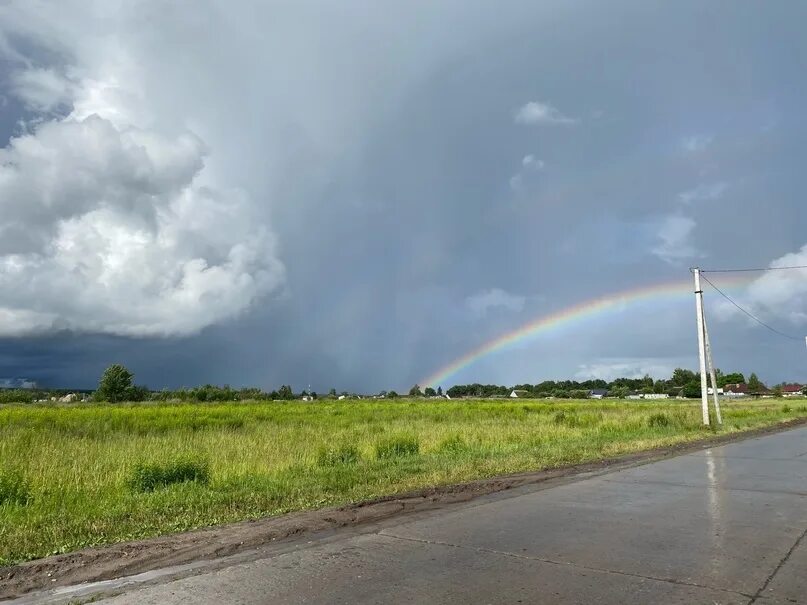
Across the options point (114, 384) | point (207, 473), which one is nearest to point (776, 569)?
point (207, 473)

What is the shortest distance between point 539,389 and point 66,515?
172365 millimetres

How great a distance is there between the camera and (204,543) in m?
7.34

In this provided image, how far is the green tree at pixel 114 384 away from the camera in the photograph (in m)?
96.5

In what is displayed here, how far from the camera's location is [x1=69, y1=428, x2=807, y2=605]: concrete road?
5.39 meters

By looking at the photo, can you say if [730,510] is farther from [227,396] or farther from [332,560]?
[227,396]

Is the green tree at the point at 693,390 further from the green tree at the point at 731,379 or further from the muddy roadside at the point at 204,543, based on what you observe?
the muddy roadside at the point at 204,543

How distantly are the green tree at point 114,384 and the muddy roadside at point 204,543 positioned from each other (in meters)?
97.0

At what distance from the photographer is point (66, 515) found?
927 cm

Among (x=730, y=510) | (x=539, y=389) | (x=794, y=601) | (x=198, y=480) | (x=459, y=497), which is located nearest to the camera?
(x=794, y=601)

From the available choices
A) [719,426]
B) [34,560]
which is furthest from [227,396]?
[34,560]

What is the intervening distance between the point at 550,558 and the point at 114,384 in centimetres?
10502

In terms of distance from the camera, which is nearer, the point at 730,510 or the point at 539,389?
the point at 730,510

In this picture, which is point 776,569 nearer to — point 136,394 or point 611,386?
point 136,394

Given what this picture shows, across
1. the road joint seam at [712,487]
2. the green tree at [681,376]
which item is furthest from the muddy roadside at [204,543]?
the green tree at [681,376]
